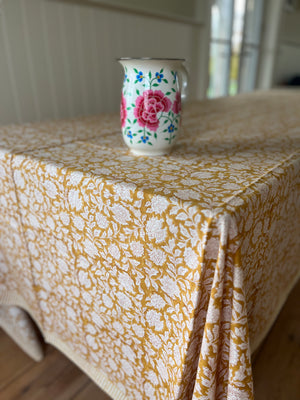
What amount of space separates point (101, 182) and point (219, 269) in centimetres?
23

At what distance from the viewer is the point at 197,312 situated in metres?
0.44

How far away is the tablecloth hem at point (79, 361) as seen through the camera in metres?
0.71

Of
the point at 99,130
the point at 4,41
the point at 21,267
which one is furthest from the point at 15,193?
the point at 4,41

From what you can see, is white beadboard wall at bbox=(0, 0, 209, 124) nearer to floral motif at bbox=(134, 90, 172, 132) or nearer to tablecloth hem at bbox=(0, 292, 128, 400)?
tablecloth hem at bbox=(0, 292, 128, 400)

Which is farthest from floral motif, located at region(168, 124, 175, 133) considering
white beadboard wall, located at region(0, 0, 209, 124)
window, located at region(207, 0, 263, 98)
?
window, located at region(207, 0, 263, 98)

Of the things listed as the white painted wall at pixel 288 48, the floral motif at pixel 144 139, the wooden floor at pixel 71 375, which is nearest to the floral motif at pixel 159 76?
the floral motif at pixel 144 139

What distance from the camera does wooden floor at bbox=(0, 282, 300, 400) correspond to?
88 centimetres

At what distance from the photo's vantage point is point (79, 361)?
771mm

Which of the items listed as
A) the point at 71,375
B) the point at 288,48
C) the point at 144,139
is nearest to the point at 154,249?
the point at 144,139

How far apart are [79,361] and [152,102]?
2.18ft

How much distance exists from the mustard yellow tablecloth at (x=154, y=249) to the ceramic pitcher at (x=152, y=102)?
39mm

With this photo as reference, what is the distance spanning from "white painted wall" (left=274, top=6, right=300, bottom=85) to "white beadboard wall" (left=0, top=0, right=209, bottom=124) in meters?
2.54

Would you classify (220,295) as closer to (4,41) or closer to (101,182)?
(101,182)

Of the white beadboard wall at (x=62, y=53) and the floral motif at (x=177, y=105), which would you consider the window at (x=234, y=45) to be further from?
the floral motif at (x=177, y=105)
